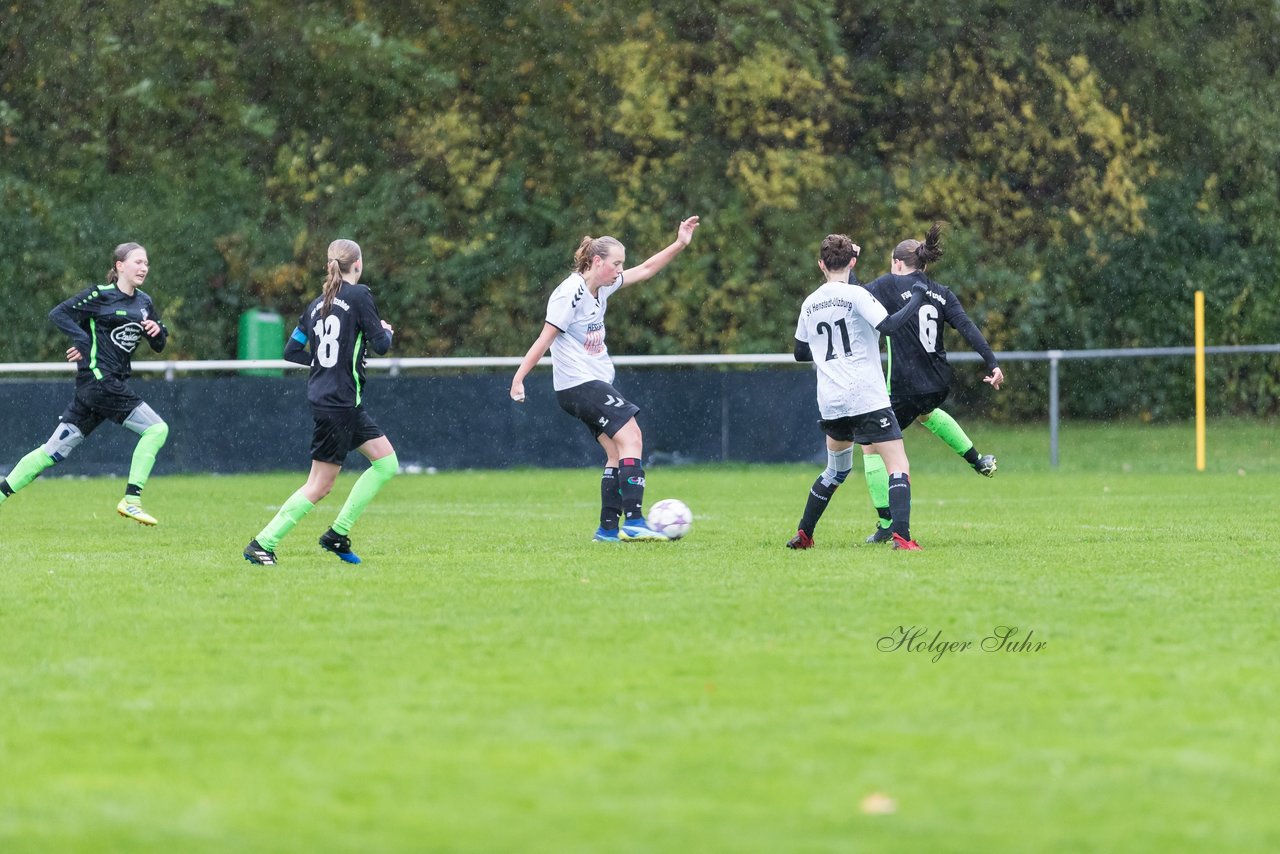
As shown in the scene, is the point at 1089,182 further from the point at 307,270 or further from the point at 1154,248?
the point at 307,270

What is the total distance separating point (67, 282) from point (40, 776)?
23256mm

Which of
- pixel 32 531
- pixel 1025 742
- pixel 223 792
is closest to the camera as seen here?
pixel 223 792

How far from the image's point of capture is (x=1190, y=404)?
2578 centimetres

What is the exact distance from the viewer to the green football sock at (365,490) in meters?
9.88

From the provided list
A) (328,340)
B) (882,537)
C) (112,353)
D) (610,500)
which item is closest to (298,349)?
(328,340)

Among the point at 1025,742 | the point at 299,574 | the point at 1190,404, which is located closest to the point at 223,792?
the point at 1025,742

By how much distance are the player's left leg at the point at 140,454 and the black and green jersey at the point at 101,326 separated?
1.04 ft

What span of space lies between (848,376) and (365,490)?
8.74 feet

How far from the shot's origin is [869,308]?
10094mm

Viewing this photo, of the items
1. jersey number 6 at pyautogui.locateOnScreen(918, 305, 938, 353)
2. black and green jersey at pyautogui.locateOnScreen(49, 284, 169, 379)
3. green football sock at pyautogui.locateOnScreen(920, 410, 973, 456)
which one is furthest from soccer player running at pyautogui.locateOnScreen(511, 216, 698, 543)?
black and green jersey at pyautogui.locateOnScreen(49, 284, 169, 379)

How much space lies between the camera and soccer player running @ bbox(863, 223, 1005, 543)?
11.1 metres

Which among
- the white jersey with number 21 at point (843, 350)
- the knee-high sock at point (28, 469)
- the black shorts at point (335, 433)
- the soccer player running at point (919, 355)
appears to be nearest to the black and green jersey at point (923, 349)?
the soccer player running at point (919, 355)

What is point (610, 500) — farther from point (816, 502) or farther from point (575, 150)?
point (575, 150)
